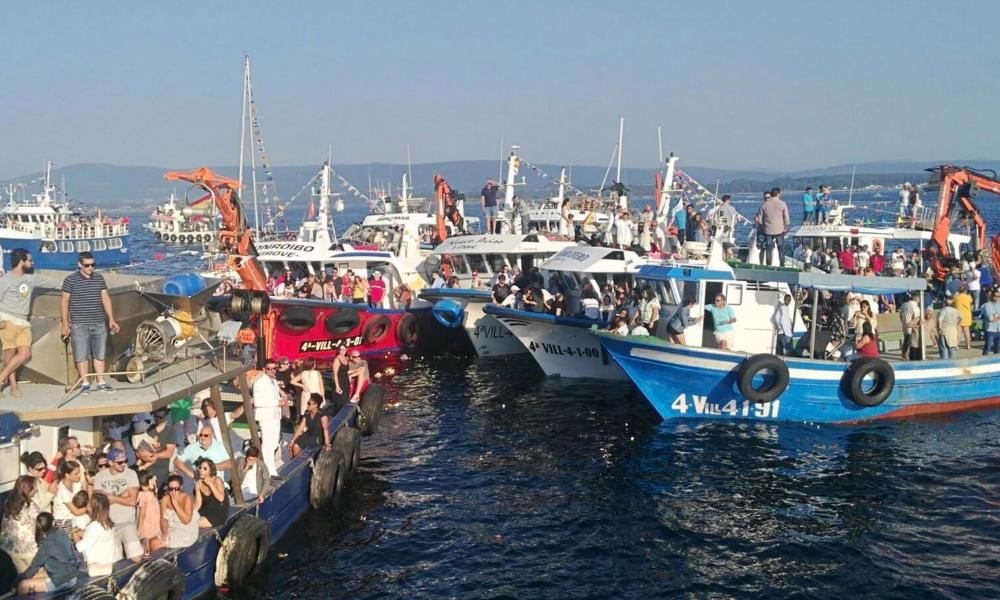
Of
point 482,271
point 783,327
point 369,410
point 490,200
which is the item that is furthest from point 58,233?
point 783,327

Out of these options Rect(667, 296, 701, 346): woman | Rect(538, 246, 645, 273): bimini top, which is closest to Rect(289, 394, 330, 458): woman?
Rect(667, 296, 701, 346): woman

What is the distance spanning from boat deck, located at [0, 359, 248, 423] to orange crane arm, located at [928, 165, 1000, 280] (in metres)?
23.9

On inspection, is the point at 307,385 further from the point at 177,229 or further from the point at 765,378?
the point at 177,229

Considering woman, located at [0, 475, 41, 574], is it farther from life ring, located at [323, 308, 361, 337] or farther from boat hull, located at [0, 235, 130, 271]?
boat hull, located at [0, 235, 130, 271]

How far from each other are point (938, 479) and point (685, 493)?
479 cm

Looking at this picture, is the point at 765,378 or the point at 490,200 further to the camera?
the point at 490,200

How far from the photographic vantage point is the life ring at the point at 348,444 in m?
16.5

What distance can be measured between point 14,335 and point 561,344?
53.2 ft

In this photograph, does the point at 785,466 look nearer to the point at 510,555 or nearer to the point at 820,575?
the point at 820,575

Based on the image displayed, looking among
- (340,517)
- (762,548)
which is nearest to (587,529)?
(762,548)

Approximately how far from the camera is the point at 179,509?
38.4 feet

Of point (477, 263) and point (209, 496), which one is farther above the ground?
point (477, 263)

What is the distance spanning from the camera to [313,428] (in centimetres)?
1648

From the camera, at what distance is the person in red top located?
30172mm
